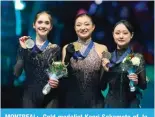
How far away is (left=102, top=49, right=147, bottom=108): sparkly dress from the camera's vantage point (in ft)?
11.7

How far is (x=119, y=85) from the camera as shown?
3.57 metres

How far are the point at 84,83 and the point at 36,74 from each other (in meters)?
0.43

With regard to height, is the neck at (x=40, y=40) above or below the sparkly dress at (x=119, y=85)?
above

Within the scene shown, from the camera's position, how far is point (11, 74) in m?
3.62

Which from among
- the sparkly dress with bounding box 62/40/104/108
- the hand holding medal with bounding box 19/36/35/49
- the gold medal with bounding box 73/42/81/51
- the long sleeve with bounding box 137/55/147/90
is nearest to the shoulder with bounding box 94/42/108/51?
the sparkly dress with bounding box 62/40/104/108

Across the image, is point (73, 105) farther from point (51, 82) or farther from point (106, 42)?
point (106, 42)

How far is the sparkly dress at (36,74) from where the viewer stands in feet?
11.8

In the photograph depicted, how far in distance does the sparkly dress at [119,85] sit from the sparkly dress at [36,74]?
48 centimetres

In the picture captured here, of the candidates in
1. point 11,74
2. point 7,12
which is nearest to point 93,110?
point 11,74

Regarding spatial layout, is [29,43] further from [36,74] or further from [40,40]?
[36,74]

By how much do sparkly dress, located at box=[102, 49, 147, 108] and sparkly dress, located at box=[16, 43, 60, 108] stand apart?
48cm

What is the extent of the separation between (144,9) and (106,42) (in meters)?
0.44

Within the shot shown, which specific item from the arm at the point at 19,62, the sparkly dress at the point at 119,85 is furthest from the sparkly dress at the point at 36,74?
the sparkly dress at the point at 119,85

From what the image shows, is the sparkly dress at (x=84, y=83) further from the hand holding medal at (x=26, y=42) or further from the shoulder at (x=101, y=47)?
the hand holding medal at (x=26, y=42)
